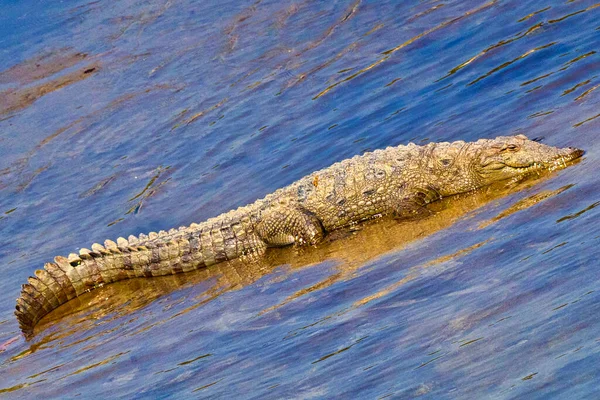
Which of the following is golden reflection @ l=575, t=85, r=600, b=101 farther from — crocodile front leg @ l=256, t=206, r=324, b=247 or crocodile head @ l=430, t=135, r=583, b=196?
crocodile front leg @ l=256, t=206, r=324, b=247

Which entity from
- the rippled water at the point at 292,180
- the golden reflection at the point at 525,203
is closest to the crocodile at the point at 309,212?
the rippled water at the point at 292,180

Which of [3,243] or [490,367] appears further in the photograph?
[3,243]

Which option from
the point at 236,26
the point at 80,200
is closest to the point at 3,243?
the point at 80,200

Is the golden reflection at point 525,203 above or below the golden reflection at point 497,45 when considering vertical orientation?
below

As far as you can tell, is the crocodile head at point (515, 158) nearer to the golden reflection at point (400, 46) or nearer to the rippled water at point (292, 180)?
the rippled water at point (292, 180)

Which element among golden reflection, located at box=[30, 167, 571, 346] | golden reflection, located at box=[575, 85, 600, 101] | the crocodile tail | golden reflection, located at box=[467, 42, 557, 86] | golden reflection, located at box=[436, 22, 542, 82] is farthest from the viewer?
golden reflection, located at box=[436, 22, 542, 82]

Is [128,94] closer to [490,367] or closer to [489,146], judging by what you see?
[489,146]

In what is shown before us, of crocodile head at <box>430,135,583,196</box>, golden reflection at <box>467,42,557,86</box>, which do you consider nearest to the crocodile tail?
crocodile head at <box>430,135,583,196</box>
